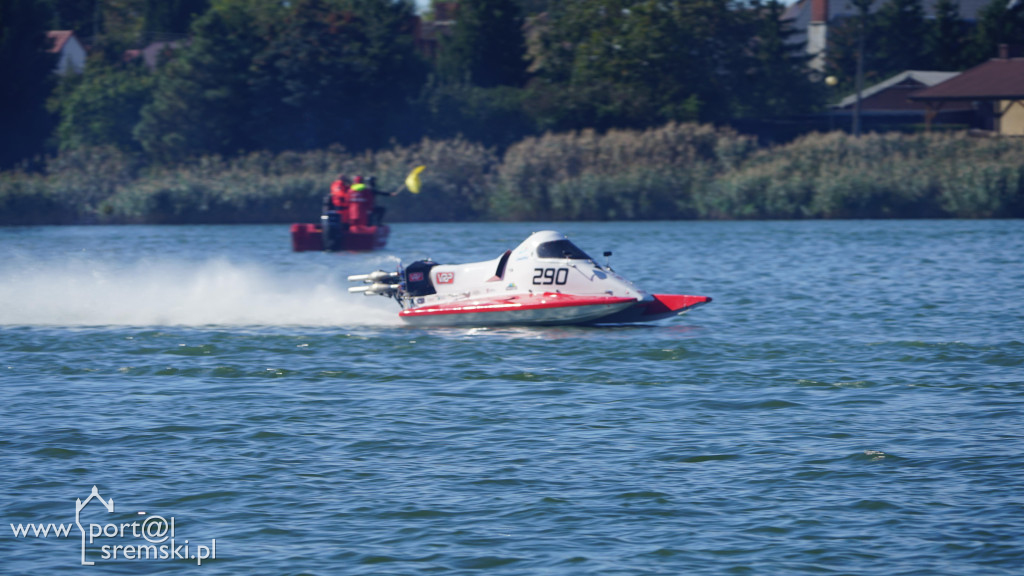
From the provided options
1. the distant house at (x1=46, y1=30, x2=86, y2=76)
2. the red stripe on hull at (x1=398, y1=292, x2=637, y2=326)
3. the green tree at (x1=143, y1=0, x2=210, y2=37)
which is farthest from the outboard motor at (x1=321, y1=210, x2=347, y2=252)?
the green tree at (x1=143, y1=0, x2=210, y2=37)

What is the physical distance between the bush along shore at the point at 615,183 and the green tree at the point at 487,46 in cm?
1324

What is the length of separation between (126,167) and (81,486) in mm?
54826

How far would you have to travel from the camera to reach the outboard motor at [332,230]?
37.6m

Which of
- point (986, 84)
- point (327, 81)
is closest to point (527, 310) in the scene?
point (327, 81)

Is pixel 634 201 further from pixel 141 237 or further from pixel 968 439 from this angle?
pixel 968 439

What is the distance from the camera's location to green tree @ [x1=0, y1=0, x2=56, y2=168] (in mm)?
64188

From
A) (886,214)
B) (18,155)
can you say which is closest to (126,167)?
(18,155)

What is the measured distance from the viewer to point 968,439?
501 inches

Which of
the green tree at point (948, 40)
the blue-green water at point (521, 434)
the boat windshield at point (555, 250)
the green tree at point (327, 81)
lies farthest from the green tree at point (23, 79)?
the green tree at point (948, 40)

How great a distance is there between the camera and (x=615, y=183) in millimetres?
55406

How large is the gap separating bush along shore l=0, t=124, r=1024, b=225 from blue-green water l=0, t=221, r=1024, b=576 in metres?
26.4

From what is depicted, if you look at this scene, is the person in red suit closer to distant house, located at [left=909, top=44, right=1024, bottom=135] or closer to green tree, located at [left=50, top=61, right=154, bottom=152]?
green tree, located at [left=50, top=61, right=154, bottom=152]

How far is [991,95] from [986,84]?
238 centimetres

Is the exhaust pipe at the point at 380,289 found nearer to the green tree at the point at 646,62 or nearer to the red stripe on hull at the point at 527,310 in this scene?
the red stripe on hull at the point at 527,310
